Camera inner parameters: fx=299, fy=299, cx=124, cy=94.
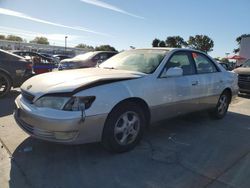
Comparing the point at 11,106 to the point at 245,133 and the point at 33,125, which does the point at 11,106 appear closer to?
the point at 33,125

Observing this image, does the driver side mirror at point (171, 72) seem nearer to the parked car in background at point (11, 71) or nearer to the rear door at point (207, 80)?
the rear door at point (207, 80)

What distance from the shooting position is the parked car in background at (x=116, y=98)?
3621 mm

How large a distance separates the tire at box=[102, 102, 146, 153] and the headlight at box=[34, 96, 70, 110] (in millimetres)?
628

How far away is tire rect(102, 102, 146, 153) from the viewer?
3920 mm

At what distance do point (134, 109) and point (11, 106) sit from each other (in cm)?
386

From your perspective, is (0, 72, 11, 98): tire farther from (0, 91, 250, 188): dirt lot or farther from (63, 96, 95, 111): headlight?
(63, 96, 95, 111): headlight

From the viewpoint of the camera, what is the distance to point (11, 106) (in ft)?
22.7

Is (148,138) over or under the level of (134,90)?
under

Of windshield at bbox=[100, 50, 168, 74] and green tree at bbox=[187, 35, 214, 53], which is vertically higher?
green tree at bbox=[187, 35, 214, 53]

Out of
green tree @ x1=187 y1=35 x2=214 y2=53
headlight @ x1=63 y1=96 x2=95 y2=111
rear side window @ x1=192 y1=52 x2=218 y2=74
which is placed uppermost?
green tree @ x1=187 y1=35 x2=214 y2=53

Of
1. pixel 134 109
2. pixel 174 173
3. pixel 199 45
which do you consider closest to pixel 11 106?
pixel 134 109

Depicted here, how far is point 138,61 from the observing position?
16.6 feet

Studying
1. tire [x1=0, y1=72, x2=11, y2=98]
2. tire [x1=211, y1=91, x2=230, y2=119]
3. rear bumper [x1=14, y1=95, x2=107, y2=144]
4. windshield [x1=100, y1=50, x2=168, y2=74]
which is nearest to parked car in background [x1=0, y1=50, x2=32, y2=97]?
tire [x1=0, y1=72, x2=11, y2=98]

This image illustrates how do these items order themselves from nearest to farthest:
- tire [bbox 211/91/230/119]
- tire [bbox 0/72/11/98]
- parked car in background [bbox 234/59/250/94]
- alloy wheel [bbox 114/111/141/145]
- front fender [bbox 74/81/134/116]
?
front fender [bbox 74/81/134/116] → alloy wheel [bbox 114/111/141/145] → tire [bbox 211/91/230/119] → tire [bbox 0/72/11/98] → parked car in background [bbox 234/59/250/94]
